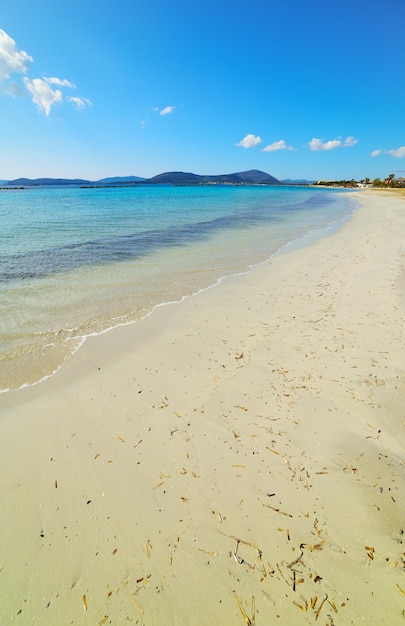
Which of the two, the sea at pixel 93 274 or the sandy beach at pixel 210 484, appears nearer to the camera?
the sandy beach at pixel 210 484

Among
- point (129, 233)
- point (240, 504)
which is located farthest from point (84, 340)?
point (129, 233)

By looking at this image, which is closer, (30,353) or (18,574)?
(18,574)

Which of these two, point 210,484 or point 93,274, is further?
point 93,274

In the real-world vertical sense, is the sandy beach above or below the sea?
below

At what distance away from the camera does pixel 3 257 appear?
42.0 feet

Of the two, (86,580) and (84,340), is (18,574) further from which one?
(84,340)

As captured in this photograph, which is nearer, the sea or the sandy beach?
the sandy beach

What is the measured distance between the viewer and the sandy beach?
2.23 m

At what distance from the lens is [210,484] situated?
305 cm

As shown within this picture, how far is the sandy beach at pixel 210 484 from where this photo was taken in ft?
7.30

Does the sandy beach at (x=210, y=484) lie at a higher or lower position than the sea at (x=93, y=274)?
lower

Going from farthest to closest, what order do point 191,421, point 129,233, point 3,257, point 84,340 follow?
point 129,233 < point 3,257 < point 84,340 < point 191,421

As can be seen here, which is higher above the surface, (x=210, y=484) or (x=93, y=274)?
(x=93, y=274)

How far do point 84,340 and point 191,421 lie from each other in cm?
342
